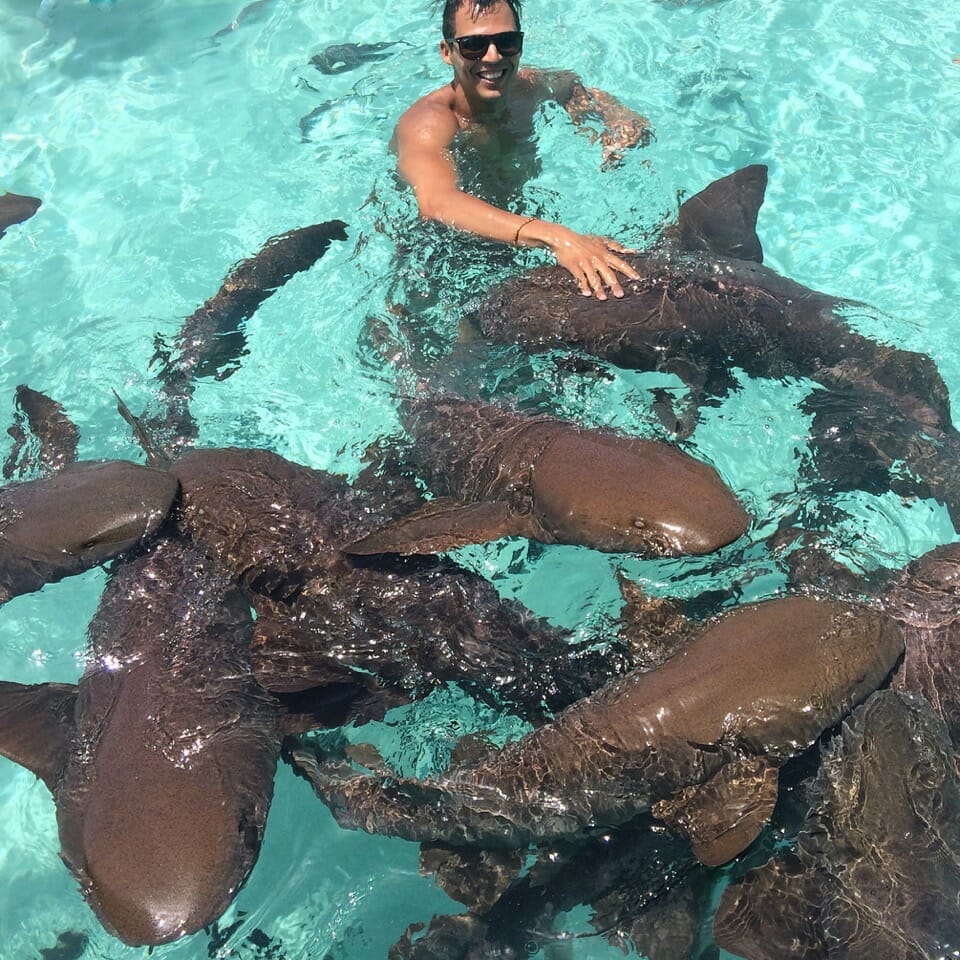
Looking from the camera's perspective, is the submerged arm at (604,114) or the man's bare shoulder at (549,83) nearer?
the submerged arm at (604,114)

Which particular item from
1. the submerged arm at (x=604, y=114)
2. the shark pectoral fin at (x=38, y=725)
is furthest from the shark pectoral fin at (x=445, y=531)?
the submerged arm at (x=604, y=114)

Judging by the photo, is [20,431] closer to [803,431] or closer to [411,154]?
[411,154]

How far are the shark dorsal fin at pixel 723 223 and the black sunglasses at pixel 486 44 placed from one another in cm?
165

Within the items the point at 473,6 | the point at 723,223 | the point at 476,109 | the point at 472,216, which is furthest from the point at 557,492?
the point at 476,109

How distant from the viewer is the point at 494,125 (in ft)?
23.8

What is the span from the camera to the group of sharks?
364 centimetres

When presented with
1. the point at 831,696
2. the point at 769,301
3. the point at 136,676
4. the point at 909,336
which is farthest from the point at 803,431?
the point at 136,676

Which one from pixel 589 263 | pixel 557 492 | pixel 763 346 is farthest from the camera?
pixel 763 346

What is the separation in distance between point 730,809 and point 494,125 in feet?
17.8

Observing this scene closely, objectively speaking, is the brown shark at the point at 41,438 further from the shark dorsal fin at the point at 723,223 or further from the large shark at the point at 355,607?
the shark dorsal fin at the point at 723,223

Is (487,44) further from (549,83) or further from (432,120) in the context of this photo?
(549,83)

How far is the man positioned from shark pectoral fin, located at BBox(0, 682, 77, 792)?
3690 mm

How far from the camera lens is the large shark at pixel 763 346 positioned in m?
5.81

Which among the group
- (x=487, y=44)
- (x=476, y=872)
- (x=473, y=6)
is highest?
(x=473, y=6)
